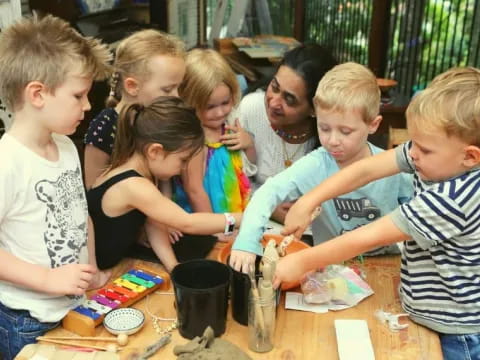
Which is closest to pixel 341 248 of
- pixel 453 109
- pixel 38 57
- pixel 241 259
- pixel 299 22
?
pixel 241 259

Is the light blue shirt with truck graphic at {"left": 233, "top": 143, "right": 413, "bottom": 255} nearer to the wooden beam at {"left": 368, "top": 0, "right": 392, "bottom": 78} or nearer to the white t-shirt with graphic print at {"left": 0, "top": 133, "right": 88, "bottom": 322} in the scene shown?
the white t-shirt with graphic print at {"left": 0, "top": 133, "right": 88, "bottom": 322}

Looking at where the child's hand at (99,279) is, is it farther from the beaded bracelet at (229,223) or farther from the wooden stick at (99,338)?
the beaded bracelet at (229,223)

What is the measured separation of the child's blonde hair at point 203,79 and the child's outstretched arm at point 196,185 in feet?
0.65

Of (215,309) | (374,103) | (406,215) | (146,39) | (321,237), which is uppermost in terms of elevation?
(146,39)

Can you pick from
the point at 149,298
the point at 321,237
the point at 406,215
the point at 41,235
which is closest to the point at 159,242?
the point at 149,298

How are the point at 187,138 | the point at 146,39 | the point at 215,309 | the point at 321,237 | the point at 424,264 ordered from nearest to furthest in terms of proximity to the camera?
1. the point at 215,309
2. the point at 424,264
3. the point at 187,138
4. the point at 321,237
5. the point at 146,39

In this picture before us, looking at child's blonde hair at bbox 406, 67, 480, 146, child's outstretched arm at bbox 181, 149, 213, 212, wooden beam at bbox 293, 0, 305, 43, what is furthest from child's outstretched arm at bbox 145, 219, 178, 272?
wooden beam at bbox 293, 0, 305, 43

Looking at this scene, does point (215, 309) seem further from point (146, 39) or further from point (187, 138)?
point (146, 39)

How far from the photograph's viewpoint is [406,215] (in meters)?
1.09

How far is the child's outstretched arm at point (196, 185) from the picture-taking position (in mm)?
1697

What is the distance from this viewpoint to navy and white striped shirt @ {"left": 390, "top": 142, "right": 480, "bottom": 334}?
3.51 feet

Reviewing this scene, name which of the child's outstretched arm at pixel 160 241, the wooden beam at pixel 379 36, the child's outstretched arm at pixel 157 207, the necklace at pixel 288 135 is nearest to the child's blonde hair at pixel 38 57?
the child's outstretched arm at pixel 157 207

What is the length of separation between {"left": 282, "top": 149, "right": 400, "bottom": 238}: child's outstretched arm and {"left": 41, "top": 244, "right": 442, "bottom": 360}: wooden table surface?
205mm

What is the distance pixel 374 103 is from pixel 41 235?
947 mm
